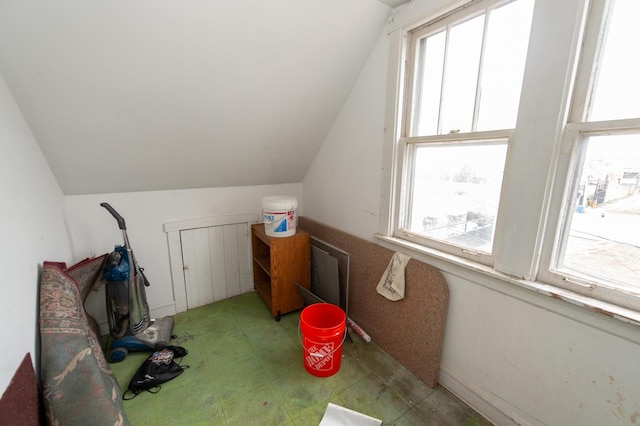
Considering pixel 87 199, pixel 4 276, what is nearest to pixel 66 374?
pixel 4 276

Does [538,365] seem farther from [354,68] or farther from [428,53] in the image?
[354,68]

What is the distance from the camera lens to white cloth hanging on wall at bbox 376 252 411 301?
166 cm

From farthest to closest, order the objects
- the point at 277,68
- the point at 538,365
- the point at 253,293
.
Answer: the point at 253,293 < the point at 277,68 < the point at 538,365

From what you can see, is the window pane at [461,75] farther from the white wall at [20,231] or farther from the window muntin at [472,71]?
the white wall at [20,231]

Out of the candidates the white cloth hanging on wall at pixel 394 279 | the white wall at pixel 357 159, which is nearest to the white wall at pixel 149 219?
the white wall at pixel 357 159

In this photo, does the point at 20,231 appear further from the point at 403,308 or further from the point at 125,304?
the point at 403,308

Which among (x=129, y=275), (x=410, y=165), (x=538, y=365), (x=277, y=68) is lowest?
(x=538, y=365)

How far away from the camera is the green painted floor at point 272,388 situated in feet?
4.60

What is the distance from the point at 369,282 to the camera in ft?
6.35

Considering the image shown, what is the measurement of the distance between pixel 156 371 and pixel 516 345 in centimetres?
206

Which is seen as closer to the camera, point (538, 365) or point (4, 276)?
point (4, 276)

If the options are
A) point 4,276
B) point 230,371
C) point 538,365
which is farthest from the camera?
point 230,371

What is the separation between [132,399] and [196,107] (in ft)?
5.84

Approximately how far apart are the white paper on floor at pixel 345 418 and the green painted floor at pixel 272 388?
0.14 feet
